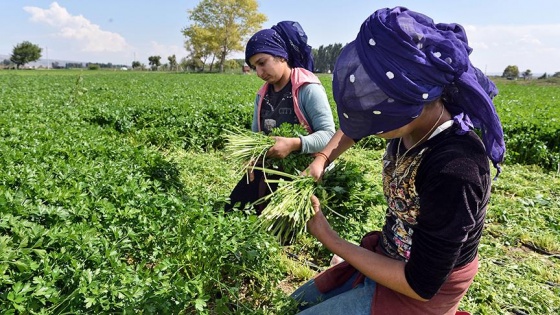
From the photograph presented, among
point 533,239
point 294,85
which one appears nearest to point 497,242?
point 533,239

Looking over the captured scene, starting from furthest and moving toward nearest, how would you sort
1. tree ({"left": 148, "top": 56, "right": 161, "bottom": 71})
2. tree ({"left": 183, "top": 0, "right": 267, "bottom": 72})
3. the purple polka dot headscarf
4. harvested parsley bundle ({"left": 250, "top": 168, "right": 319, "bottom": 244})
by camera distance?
1. tree ({"left": 148, "top": 56, "right": 161, "bottom": 71})
2. tree ({"left": 183, "top": 0, "right": 267, "bottom": 72})
3. harvested parsley bundle ({"left": 250, "top": 168, "right": 319, "bottom": 244})
4. the purple polka dot headscarf

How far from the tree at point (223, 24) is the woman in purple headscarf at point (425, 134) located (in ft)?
202

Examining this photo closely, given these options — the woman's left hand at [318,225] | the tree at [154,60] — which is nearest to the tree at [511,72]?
the tree at [154,60]

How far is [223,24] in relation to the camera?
2418 inches

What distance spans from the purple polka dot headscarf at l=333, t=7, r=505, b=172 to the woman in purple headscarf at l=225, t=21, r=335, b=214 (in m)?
1.41

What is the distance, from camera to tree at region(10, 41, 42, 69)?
79.6 m

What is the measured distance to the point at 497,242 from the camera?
158 inches

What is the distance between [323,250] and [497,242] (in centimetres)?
192

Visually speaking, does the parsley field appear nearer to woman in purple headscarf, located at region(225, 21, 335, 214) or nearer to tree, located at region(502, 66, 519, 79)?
woman in purple headscarf, located at region(225, 21, 335, 214)

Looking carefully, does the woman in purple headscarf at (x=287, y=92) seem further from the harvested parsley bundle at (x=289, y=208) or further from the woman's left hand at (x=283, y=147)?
the harvested parsley bundle at (x=289, y=208)

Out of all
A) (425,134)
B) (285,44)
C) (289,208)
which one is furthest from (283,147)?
(425,134)

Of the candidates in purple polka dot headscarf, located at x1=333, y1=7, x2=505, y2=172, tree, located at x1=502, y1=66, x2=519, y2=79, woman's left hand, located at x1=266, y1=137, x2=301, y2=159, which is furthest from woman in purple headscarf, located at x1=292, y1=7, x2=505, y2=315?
tree, located at x1=502, y1=66, x2=519, y2=79

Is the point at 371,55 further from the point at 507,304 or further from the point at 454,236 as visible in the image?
the point at 507,304

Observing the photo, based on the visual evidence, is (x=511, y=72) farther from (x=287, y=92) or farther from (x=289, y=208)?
(x=289, y=208)
